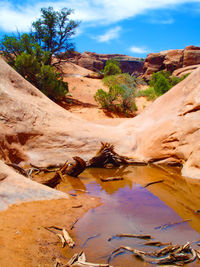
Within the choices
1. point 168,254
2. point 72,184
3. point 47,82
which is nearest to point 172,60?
point 47,82

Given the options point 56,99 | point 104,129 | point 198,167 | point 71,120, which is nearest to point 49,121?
point 71,120

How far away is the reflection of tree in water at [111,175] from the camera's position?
4.46 metres

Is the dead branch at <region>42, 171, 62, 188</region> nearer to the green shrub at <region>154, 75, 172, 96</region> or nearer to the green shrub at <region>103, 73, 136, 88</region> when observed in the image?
the green shrub at <region>154, 75, 172, 96</region>

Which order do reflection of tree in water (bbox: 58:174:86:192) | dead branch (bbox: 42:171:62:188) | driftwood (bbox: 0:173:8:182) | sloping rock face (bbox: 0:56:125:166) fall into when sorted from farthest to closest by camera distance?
sloping rock face (bbox: 0:56:125:166)
reflection of tree in water (bbox: 58:174:86:192)
dead branch (bbox: 42:171:62:188)
driftwood (bbox: 0:173:8:182)

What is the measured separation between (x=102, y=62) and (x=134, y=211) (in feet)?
129

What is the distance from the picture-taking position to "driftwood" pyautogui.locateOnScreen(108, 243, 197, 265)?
213 centimetres

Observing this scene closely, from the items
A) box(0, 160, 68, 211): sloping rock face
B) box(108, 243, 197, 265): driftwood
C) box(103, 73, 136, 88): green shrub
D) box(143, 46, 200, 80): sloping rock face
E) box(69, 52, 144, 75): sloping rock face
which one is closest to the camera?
box(108, 243, 197, 265): driftwood

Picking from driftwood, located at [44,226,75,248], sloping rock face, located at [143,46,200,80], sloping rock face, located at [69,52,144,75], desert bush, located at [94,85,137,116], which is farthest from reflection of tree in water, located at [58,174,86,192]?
sloping rock face, located at [143,46,200,80]

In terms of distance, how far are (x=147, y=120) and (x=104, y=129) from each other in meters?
1.29

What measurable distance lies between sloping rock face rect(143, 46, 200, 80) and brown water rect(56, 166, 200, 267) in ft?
111

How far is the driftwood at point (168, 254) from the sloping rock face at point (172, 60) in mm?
36187

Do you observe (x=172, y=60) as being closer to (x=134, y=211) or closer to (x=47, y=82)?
(x=47, y=82)

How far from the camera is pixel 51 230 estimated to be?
250 cm

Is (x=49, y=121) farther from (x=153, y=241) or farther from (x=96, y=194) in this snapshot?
(x=153, y=241)
